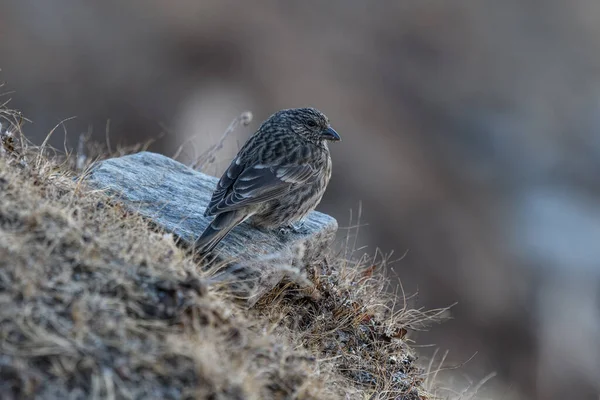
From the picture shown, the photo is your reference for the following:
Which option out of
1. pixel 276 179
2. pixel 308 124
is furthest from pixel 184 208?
pixel 308 124

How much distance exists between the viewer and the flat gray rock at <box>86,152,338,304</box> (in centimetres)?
609

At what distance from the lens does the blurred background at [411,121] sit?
635 inches

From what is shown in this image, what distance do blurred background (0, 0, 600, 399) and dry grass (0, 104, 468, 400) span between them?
6618 mm

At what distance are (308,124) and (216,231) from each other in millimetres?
2208

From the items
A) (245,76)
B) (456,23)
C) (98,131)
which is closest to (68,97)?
(98,131)

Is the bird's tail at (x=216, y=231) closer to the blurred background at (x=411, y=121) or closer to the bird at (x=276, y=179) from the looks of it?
the bird at (x=276, y=179)

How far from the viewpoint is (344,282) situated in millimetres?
6938

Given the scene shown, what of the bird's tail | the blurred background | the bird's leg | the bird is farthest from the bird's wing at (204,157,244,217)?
the blurred background

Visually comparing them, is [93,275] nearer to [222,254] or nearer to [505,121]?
[222,254]

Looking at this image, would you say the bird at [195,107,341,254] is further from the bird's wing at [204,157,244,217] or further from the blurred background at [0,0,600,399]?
the blurred background at [0,0,600,399]

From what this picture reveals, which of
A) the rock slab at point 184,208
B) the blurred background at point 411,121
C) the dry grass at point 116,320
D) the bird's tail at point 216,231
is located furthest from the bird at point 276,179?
the blurred background at point 411,121

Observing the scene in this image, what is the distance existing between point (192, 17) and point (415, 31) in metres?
9.84

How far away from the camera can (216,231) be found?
598 cm

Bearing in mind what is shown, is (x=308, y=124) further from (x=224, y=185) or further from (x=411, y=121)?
(x=411, y=121)
